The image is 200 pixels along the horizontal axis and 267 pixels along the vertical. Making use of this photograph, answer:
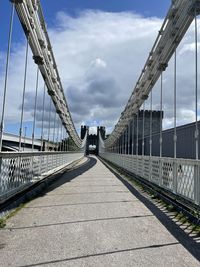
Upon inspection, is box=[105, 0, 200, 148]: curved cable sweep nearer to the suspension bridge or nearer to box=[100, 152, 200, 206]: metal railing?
the suspension bridge

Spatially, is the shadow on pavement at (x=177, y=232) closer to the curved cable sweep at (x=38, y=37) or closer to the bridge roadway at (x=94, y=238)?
the bridge roadway at (x=94, y=238)

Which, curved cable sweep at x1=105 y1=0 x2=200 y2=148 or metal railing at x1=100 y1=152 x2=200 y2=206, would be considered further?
curved cable sweep at x1=105 y1=0 x2=200 y2=148

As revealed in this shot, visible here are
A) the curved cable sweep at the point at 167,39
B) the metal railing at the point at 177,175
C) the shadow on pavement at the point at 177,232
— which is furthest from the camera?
the curved cable sweep at the point at 167,39

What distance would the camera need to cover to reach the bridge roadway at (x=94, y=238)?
344 centimetres

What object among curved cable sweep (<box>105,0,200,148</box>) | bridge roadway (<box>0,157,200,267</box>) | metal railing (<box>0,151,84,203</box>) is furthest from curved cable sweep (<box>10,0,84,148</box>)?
bridge roadway (<box>0,157,200,267</box>)

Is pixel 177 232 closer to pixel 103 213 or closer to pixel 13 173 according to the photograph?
pixel 103 213

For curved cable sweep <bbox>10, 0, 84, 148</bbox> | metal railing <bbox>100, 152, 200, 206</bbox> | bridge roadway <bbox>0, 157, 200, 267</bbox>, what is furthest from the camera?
curved cable sweep <bbox>10, 0, 84, 148</bbox>

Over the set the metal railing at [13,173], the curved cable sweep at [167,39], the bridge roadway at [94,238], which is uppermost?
the curved cable sweep at [167,39]

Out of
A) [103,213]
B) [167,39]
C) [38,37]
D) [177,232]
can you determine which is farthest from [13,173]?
[167,39]

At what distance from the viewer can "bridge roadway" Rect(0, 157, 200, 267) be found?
11.3 feet

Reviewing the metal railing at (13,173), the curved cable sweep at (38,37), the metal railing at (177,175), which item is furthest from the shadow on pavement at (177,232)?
the curved cable sweep at (38,37)

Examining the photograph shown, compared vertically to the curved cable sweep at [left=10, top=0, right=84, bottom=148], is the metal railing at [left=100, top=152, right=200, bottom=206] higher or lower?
lower

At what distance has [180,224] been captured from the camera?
5.31 m

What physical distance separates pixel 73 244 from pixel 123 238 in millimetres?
751
